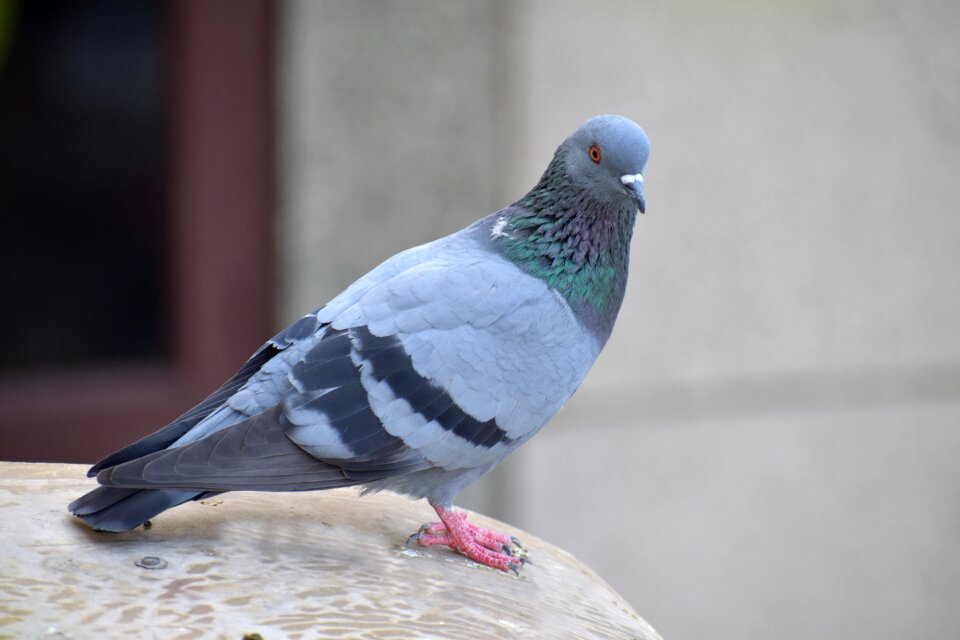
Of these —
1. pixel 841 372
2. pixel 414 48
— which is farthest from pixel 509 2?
pixel 841 372

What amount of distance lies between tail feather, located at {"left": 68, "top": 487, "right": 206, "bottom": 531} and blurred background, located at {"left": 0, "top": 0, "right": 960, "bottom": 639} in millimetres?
2756

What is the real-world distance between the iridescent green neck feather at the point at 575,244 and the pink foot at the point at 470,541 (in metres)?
0.63

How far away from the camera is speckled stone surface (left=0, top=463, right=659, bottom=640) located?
2.25 metres

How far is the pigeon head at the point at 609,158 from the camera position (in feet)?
9.68

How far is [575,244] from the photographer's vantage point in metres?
3.06

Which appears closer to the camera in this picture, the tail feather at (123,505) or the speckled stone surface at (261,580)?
the speckled stone surface at (261,580)

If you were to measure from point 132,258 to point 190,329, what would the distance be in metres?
0.43

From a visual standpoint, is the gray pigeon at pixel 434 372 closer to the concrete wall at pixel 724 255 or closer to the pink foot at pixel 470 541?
the pink foot at pixel 470 541

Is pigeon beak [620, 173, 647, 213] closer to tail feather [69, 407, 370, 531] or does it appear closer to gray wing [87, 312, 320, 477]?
gray wing [87, 312, 320, 477]

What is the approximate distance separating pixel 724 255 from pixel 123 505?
3991mm

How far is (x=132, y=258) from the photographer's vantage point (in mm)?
5328

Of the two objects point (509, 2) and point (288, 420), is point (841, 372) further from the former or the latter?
point (288, 420)

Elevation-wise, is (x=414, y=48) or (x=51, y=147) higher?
(x=414, y=48)

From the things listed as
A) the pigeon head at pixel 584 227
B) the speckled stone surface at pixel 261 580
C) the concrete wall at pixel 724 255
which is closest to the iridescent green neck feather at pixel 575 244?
the pigeon head at pixel 584 227
